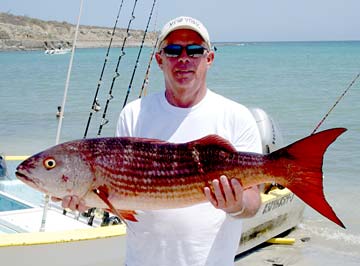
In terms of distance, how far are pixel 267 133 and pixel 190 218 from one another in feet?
15.3

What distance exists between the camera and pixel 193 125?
8.91 feet

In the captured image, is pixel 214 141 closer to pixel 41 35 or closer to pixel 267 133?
pixel 267 133

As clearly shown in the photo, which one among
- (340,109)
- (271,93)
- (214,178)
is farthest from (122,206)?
(271,93)

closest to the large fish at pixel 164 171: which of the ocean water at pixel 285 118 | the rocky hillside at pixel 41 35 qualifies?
the ocean water at pixel 285 118

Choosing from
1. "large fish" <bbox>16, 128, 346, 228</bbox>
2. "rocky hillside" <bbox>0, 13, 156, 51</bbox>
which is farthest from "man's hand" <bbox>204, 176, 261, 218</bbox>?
"rocky hillside" <bbox>0, 13, 156, 51</bbox>

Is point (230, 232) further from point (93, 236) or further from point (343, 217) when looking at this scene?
point (343, 217)

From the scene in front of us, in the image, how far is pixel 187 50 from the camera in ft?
9.00

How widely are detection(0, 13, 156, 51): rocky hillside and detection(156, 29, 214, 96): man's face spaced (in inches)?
3713

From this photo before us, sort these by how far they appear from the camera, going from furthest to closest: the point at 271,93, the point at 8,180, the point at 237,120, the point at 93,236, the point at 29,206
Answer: the point at 271,93, the point at 8,180, the point at 29,206, the point at 93,236, the point at 237,120

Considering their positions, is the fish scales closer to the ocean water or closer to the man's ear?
the man's ear

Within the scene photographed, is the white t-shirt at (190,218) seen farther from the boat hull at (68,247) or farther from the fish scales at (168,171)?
the boat hull at (68,247)

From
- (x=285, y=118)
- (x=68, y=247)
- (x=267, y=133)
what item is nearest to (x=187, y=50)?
(x=68, y=247)

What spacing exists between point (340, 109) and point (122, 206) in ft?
64.3

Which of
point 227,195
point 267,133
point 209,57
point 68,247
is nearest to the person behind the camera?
point 227,195
